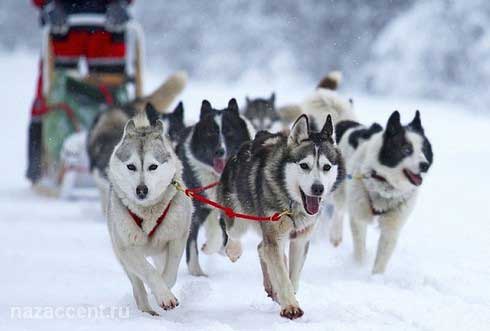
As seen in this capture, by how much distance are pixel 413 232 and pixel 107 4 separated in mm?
3675

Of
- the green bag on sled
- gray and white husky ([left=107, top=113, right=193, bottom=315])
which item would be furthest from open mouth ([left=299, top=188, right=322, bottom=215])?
the green bag on sled

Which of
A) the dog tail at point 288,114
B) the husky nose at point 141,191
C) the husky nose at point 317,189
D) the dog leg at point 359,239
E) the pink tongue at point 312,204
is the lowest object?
the dog leg at point 359,239

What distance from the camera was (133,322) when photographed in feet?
9.30

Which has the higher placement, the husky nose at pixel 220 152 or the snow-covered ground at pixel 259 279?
the husky nose at pixel 220 152

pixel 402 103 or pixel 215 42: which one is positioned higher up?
pixel 215 42

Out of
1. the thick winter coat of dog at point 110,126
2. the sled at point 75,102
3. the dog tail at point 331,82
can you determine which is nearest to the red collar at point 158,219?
the thick winter coat of dog at point 110,126

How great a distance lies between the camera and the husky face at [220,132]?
4230 millimetres

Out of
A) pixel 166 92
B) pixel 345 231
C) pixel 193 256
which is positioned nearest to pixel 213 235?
pixel 193 256

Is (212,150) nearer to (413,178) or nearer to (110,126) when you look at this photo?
(413,178)

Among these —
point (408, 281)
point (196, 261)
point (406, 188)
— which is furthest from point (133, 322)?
point (406, 188)

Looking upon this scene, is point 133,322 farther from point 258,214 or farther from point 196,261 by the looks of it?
point 196,261

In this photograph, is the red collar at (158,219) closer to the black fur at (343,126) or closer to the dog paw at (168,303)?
the dog paw at (168,303)

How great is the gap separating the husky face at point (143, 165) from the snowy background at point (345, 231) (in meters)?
0.46

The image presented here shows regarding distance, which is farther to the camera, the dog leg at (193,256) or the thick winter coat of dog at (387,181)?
the thick winter coat of dog at (387,181)
